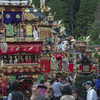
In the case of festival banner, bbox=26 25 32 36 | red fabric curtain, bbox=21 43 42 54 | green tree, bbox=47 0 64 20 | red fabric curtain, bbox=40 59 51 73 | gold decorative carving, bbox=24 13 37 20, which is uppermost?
green tree, bbox=47 0 64 20

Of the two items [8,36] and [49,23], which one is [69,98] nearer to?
[8,36]

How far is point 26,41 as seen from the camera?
35.5 m

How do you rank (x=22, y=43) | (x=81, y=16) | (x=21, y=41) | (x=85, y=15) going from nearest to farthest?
1. (x=21, y=41)
2. (x=22, y=43)
3. (x=85, y=15)
4. (x=81, y=16)

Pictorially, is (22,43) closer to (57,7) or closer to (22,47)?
(22,47)

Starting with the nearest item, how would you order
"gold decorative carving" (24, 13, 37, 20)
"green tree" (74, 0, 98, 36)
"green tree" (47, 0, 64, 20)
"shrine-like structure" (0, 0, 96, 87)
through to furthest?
"shrine-like structure" (0, 0, 96, 87), "gold decorative carving" (24, 13, 37, 20), "green tree" (47, 0, 64, 20), "green tree" (74, 0, 98, 36)

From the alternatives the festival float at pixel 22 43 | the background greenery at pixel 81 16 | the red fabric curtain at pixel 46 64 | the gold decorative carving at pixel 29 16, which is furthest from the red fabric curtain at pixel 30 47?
the background greenery at pixel 81 16

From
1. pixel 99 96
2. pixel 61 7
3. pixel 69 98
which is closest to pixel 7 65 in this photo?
pixel 99 96

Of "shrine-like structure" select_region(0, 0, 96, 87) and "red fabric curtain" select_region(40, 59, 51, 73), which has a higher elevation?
"shrine-like structure" select_region(0, 0, 96, 87)

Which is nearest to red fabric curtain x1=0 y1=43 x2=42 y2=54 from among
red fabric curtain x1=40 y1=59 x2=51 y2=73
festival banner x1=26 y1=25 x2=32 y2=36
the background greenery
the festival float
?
the festival float

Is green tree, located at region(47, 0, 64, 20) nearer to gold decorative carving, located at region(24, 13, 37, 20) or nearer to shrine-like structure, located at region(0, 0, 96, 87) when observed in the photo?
shrine-like structure, located at region(0, 0, 96, 87)

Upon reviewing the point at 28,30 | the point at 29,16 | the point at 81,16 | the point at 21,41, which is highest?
the point at 81,16

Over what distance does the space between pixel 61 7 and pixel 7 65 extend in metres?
52.5

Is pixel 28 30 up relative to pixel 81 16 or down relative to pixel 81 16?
down

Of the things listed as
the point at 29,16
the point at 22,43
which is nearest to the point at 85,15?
the point at 29,16
